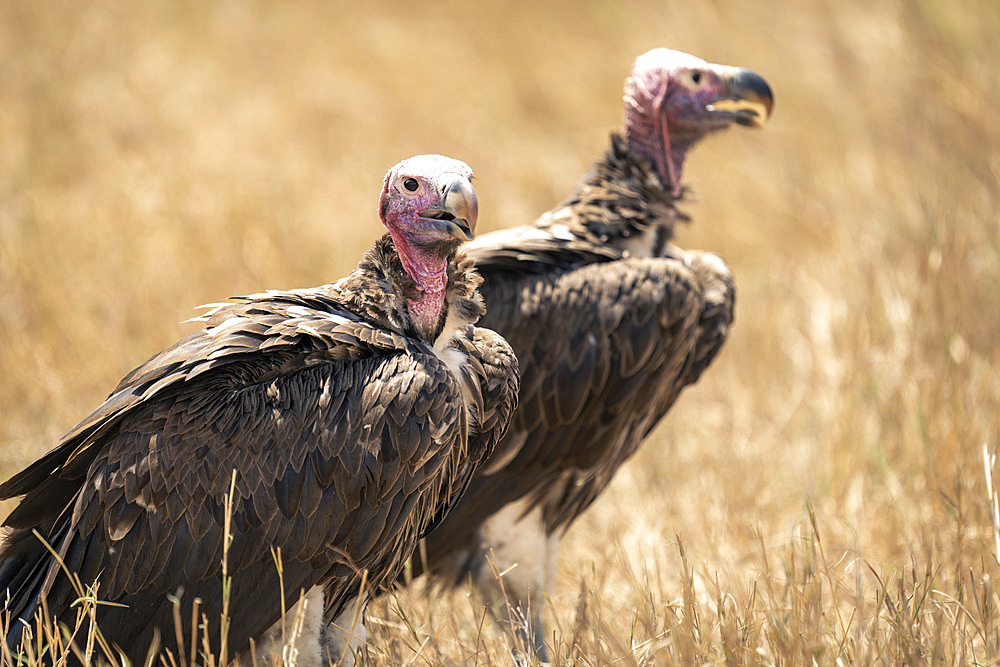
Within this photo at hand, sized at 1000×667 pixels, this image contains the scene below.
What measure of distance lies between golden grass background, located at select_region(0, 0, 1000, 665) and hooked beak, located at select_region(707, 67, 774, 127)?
1408mm

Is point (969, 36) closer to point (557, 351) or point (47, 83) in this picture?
point (557, 351)

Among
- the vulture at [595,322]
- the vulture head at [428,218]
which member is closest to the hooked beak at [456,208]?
the vulture head at [428,218]

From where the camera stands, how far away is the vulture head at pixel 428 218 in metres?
2.82

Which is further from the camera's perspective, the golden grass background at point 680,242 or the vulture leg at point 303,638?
the golden grass background at point 680,242

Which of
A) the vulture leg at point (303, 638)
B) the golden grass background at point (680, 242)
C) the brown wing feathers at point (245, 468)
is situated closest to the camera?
the brown wing feathers at point (245, 468)

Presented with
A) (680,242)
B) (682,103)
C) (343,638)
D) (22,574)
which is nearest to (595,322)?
(682,103)

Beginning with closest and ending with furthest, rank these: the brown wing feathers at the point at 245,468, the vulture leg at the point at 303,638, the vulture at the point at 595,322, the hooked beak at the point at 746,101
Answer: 1. the brown wing feathers at the point at 245,468
2. the vulture leg at the point at 303,638
3. the vulture at the point at 595,322
4. the hooked beak at the point at 746,101

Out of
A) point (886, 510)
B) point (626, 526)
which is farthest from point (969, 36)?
point (626, 526)

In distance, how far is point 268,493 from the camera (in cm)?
274

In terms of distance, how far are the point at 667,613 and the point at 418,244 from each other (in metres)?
1.27

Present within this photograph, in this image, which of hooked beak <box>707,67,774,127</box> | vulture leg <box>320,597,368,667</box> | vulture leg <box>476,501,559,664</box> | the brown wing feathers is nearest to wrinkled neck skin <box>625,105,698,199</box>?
hooked beak <box>707,67,774,127</box>

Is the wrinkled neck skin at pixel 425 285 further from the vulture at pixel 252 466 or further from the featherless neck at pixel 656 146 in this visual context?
the featherless neck at pixel 656 146

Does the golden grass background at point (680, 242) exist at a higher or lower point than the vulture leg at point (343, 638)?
higher

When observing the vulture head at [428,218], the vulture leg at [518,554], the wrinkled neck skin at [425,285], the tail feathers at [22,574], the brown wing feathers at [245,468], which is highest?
the vulture head at [428,218]
